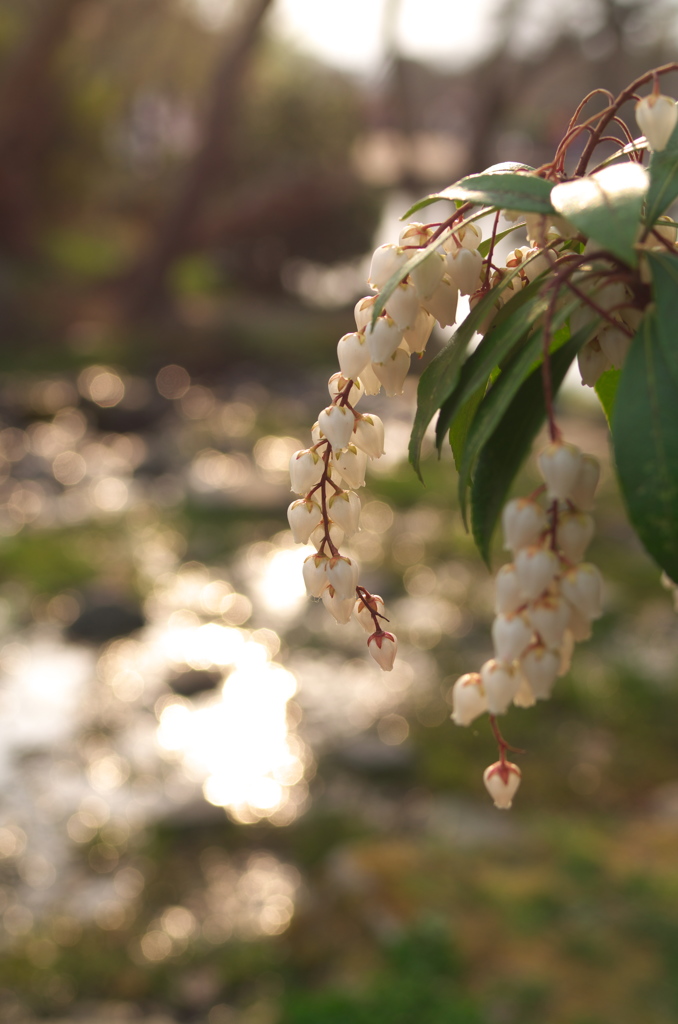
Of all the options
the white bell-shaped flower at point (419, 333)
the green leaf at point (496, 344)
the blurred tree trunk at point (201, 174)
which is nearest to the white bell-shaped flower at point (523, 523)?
the green leaf at point (496, 344)

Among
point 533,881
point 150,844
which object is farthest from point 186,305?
point 533,881

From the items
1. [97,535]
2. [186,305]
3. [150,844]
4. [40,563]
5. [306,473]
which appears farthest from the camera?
[186,305]

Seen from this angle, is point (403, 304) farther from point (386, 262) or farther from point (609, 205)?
point (609, 205)

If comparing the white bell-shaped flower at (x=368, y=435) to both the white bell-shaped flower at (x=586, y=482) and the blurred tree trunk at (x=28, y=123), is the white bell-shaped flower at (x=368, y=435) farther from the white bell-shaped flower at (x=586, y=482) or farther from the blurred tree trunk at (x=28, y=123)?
the blurred tree trunk at (x=28, y=123)

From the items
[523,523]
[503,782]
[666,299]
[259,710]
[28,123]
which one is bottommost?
[503,782]

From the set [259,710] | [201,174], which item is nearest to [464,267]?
[259,710]

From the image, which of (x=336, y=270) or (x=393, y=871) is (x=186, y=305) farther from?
(x=393, y=871)

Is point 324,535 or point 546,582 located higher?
point 324,535
